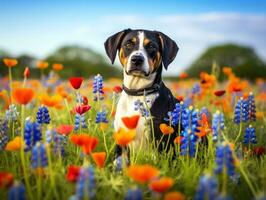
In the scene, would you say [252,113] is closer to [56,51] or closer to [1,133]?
[1,133]

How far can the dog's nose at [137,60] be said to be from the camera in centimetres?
463

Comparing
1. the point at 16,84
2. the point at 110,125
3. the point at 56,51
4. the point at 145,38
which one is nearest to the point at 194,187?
the point at 145,38

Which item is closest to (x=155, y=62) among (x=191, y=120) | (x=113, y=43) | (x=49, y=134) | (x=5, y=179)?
(x=113, y=43)

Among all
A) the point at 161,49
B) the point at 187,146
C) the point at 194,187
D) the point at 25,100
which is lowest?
the point at 194,187

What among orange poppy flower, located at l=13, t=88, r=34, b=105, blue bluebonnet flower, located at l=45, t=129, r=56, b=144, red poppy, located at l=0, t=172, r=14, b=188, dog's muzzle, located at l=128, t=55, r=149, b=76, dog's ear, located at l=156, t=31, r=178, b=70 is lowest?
red poppy, located at l=0, t=172, r=14, b=188

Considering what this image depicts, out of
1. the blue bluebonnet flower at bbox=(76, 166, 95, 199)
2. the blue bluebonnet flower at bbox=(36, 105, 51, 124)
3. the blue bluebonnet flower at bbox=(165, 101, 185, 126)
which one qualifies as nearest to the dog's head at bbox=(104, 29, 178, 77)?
the blue bluebonnet flower at bbox=(165, 101, 185, 126)

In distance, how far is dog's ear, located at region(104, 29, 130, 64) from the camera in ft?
16.6

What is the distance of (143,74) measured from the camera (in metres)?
4.71

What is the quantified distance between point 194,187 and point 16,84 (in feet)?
12.6

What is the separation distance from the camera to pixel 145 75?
187 inches

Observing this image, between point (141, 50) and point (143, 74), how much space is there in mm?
282

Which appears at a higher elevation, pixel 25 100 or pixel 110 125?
pixel 25 100

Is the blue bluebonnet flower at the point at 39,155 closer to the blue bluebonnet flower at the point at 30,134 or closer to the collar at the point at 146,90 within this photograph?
the blue bluebonnet flower at the point at 30,134

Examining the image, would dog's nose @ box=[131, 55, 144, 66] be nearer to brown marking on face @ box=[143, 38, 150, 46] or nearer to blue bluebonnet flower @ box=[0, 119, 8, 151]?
brown marking on face @ box=[143, 38, 150, 46]
